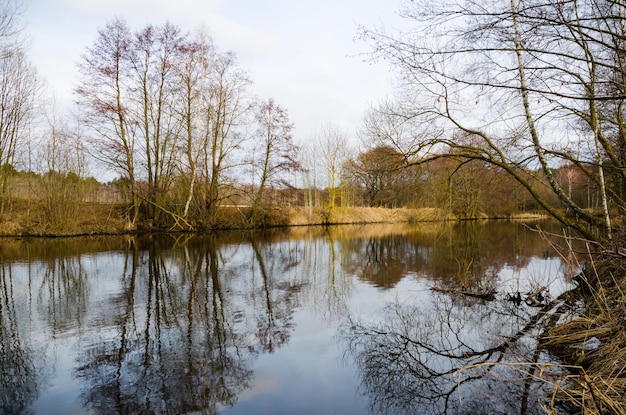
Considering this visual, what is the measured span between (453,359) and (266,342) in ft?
8.08

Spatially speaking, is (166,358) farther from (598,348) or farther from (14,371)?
(598,348)

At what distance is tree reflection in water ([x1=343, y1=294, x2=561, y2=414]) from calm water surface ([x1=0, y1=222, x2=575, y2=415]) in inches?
0.8

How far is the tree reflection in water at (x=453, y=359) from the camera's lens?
12.7 ft

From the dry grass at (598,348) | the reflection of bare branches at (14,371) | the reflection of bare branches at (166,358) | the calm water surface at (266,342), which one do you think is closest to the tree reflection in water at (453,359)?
the calm water surface at (266,342)

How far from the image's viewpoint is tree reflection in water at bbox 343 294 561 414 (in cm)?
Answer: 388

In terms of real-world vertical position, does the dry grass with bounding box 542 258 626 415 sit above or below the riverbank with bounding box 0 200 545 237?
below

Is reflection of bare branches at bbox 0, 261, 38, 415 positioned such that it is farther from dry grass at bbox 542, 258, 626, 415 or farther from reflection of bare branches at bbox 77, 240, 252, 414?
dry grass at bbox 542, 258, 626, 415

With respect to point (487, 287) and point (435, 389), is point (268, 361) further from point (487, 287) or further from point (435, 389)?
point (487, 287)

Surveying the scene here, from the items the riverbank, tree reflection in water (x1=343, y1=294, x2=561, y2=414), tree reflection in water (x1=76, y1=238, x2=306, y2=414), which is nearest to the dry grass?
tree reflection in water (x1=343, y1=294, x2=561, y2=414)

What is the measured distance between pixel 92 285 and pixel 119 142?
676 inches

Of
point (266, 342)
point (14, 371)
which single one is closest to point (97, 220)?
point (14, 371)

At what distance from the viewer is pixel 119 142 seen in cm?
2420

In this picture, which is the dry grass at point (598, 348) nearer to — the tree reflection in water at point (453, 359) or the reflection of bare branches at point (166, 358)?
the tree reflection in water at point (453, 359)

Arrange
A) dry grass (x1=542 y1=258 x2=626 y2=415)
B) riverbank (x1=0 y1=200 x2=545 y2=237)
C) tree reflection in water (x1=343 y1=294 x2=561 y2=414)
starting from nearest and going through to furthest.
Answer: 1. dry grass (x1=542 y1=258 x2=626 y2=415)
2. tree reflection in water (x1=343 y1=294 x2=561 y2=414)
3. riverbank (x1=0 y1=200 x2=545 y2=237)
